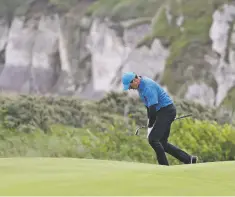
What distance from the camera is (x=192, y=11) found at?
76.2 metres

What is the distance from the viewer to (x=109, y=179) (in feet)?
25.6

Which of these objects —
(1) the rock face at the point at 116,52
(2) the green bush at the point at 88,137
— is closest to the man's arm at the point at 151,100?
(2) the green bush at the point at 88,137

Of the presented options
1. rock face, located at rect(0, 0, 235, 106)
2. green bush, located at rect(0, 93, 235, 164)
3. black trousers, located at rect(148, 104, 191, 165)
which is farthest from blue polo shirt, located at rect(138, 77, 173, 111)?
rock face, located at rect(0, 0, 235, 106)

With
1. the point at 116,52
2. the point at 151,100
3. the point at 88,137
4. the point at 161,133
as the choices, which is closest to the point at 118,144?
the point at 88,137

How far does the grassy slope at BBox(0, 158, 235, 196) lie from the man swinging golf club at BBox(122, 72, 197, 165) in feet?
5.42

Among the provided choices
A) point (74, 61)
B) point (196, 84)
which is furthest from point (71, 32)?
point (196, 84)

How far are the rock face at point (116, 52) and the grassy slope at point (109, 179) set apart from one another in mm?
53092

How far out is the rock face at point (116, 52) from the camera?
67312mm

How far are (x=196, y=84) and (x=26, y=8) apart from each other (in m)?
54.2

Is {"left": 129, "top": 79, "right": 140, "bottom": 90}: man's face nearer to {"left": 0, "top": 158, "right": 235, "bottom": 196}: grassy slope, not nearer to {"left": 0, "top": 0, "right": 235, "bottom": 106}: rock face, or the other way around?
{"left": 0, "top": 158, "right": 235, "bottom": 196}: grassy slope

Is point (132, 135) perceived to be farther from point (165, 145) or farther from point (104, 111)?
point (104, 111)

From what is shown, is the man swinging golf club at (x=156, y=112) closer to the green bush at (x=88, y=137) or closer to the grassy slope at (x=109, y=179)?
the grassy slope at (x=109, y=179)

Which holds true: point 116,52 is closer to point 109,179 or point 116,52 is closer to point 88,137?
point 88,137

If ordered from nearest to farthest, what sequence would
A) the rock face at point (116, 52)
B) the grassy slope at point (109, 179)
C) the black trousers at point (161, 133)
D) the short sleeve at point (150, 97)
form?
the grassy slope at point (109, 179) < the short sleeve at point (150, 97) < the black trousers at point (161, 133) < the rock face at point (116, 52)
